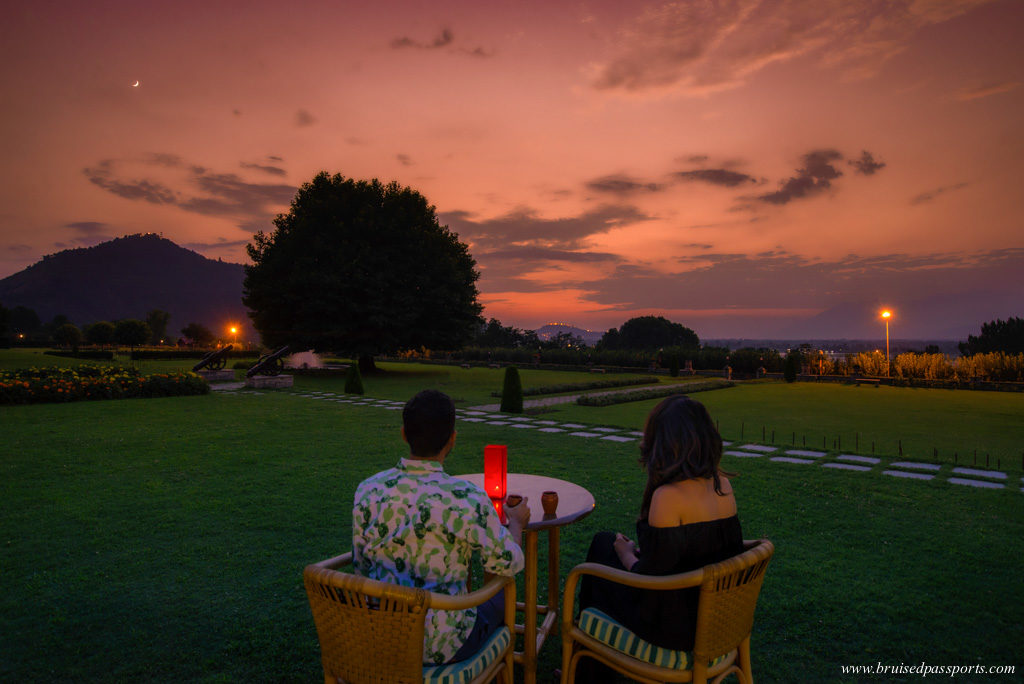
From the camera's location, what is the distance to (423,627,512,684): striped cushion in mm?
1724

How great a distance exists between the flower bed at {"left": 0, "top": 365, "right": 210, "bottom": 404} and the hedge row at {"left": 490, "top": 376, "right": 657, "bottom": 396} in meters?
10.1

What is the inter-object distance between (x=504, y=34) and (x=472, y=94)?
8.95 ft

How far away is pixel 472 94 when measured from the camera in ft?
45.0

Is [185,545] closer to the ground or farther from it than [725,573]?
closer to the ground

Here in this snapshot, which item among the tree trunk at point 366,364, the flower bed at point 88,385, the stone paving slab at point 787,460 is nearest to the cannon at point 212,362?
the tree trunk at point 366,364

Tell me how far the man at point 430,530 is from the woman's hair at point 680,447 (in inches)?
26.6

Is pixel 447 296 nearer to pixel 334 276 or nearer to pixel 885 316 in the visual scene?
pixel 334 276

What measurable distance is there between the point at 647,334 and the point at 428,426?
57845 millimetres

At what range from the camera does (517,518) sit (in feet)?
7.38

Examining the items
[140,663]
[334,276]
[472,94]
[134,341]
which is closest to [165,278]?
[134,341]

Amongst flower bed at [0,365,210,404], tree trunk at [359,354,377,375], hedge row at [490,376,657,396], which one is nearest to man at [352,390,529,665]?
hedge row at [490,376,657,396]

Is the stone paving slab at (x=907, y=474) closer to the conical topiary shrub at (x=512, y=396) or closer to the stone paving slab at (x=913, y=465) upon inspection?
the stone paving slab at (x=913, y=465)

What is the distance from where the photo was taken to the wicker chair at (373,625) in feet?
4.81

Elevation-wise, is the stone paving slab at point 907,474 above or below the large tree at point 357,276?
below
